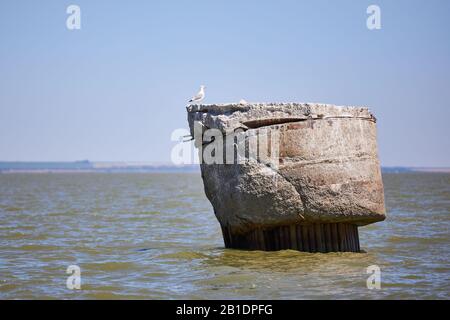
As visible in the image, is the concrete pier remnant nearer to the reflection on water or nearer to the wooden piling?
the wooden piling

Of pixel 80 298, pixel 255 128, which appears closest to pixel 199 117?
pixel 255 128

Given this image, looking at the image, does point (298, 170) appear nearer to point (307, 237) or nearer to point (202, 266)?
point (307, 237)

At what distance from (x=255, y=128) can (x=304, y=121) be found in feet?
2.46

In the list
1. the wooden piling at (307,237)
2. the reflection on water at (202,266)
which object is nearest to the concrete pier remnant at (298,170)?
the wooden piling at (307,237)

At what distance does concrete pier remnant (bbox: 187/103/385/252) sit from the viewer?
1239 centimetres

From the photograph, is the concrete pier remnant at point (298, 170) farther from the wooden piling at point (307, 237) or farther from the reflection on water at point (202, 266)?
the reflection on water at point (202, 266)

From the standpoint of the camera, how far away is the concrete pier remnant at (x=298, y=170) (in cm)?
1239

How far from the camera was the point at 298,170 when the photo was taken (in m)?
12.4

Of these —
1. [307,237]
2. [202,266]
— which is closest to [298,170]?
[307,237]

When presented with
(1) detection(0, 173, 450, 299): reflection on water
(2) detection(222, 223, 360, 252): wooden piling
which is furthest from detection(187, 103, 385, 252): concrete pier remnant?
(1) detection(0, 173, 450, 299): reflection on water
